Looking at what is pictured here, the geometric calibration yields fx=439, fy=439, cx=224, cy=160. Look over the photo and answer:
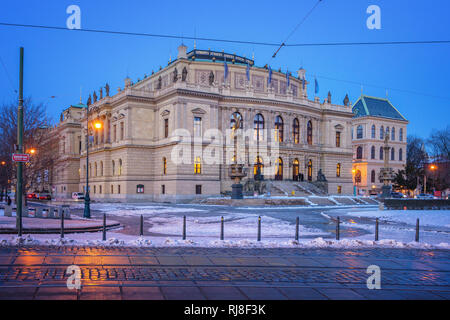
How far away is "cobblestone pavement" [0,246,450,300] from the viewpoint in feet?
27.4

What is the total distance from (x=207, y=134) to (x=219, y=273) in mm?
49710

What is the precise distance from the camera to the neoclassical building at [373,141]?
9625 cm

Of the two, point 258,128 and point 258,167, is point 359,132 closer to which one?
point 258,128

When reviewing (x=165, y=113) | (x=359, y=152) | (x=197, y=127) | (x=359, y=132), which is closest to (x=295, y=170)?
(x=197, y=127)

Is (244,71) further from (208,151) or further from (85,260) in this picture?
(85,260)

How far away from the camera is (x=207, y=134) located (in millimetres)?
59719

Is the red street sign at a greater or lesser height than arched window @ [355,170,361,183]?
greater

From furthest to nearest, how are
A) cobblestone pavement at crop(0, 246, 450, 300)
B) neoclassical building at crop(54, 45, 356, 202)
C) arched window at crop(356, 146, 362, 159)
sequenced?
arched window at crop(356, 146, 362, 159)
neoclassical building at crop(54, 45, 356, 202)
cobblestone pavement at crop(0, 246, 450, 300)

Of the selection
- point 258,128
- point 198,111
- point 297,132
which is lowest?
point 297,132

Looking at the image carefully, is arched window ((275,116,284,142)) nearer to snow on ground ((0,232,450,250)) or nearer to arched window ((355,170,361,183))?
arched window ((355,170,361,183))

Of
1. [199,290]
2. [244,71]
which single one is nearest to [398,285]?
[199,290]

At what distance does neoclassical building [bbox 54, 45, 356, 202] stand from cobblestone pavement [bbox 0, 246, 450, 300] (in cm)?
4371

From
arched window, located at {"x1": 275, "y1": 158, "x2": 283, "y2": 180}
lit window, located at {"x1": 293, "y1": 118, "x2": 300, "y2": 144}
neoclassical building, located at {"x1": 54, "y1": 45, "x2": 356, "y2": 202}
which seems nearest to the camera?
neoclassical building, located at {"x1": 54, "y1": 45, "x2": 356, "y2": 202}

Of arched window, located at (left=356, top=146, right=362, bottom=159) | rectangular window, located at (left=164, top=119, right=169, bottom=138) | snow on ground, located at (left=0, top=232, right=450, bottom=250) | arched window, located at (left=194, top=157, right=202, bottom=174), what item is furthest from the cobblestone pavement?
arched window, located at (left=356, top=146, right=362, bottom=159)
